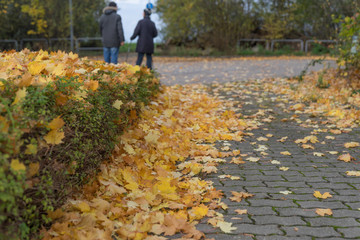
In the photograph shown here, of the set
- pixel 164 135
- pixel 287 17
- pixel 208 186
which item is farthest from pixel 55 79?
pixel 287 17

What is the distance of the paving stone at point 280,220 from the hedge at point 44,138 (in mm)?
1505

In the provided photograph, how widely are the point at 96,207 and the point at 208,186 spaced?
3.99ft

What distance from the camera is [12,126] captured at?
2404 millimetres

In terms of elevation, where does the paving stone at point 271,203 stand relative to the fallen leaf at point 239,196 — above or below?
below

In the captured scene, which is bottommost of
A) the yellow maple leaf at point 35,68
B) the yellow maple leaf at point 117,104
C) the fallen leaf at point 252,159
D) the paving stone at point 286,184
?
the paving stone at point 286,184

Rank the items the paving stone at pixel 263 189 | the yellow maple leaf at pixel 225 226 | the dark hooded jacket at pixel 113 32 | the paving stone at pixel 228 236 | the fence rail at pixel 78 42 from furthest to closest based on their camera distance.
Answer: the fence rail at pixel 78 42 < the dark hooded jacket at pixel 113 32 < the paving stone at pixel 263 189 < the yellow maple leaf at pixel 225 226 < the paving stone at pixel 228 236

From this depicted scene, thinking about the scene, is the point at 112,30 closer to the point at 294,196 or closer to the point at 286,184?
the point at 286,184

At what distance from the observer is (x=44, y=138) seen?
278 cm

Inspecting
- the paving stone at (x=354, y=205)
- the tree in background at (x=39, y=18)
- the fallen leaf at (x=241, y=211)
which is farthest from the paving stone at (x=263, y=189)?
the tree in background at (x=39, y=18)

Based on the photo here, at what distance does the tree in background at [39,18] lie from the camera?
2355 centimetres

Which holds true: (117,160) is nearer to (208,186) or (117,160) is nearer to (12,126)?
(208,186)

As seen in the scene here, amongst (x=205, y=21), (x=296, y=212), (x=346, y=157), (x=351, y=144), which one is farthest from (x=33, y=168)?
(x=205, y=21)

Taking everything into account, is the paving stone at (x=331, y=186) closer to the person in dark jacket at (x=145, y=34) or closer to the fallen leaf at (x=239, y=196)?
the fallen leaf at (x=239, y=196)

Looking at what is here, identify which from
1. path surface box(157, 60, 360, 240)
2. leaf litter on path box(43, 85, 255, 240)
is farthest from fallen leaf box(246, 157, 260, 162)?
leaf litter on path box(43, 85, 255, 240)
